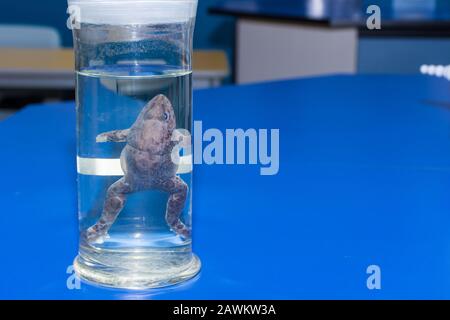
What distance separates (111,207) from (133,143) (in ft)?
0.17

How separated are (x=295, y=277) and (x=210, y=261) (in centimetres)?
7

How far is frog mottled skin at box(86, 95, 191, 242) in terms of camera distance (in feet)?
1.98

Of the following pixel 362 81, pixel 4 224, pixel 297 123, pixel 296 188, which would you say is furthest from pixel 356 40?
pixel 4 224

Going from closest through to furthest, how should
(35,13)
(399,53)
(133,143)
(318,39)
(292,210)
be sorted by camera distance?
(133,143)
(292,210)
(318,39)
(399,53)
(35,13)

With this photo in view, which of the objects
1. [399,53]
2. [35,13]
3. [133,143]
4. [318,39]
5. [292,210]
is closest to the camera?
[133,143]

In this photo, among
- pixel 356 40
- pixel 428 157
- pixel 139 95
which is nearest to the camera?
pixel 139 95

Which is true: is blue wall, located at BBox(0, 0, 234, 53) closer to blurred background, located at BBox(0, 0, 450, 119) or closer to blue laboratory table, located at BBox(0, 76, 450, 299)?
blurred background, located at BBox(0, 0, 450, 119)

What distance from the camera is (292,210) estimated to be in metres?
0.83

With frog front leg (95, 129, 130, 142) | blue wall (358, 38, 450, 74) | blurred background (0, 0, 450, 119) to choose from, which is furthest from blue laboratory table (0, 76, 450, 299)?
blue wall (358, 38, 450, 74)

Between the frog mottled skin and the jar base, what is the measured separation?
0.02 metres

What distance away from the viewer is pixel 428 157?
3.55ft

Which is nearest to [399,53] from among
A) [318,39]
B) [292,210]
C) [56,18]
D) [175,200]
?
[318,39]

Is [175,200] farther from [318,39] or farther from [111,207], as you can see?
[318,39]

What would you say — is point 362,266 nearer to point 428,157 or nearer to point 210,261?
point 210,261
